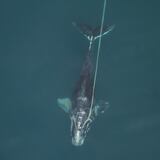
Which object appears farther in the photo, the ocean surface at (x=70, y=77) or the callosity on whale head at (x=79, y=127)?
the ocean surface at (x=70, y=77)

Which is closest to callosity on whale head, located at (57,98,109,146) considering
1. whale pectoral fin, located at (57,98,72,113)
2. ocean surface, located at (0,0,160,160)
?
whale pectoral fin, located at (57,98,72,113)

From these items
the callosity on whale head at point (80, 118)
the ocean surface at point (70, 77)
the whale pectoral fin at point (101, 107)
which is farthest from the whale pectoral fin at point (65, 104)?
the whale pectoral fin at point (101, 107)

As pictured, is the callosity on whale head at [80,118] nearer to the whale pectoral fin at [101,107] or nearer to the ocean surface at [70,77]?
the whale pectoral fin at [101,107]

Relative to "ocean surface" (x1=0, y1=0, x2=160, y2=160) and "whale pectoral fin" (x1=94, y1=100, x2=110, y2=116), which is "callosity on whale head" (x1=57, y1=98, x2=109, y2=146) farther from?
"ocean surface" (x1=0, y1=0, x2=160, y2=160)

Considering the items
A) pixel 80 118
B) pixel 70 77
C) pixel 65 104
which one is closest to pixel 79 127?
pixel 80 118

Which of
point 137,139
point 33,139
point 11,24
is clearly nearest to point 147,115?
point 137,139

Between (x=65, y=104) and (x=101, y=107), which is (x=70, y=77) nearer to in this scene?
(x=65, y=104)

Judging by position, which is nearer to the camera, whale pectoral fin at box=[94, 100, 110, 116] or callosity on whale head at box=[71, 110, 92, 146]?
callosity on whale head at box=[71, 110, 92, 146]

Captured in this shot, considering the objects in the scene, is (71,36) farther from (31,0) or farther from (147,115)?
(147,115)
